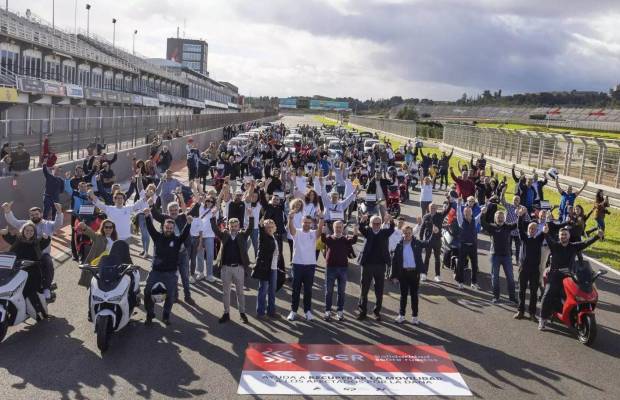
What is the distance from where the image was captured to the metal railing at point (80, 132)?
1945cm

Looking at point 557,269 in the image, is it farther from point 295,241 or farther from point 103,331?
point 103,331

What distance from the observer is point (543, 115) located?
379 feet

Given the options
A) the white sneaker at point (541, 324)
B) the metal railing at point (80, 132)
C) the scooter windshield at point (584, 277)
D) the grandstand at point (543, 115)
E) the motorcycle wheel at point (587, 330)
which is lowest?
the white sneaker at point (541, 324)

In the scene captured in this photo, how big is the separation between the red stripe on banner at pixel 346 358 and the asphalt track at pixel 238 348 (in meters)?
0.20

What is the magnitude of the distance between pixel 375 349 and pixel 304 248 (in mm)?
1917

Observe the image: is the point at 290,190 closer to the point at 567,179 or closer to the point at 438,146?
the point at 567,179

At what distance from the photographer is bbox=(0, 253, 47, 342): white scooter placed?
841 centimetres

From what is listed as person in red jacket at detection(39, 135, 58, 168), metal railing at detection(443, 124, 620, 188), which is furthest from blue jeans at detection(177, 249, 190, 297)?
metal railing at detection(443, 124, 620, 188)

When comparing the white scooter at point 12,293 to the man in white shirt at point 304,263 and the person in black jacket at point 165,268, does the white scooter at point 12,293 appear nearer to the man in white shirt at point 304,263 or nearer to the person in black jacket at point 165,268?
the person in black jacket at point 165,268

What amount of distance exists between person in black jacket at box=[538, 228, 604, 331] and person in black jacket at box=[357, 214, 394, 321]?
242 centimetres

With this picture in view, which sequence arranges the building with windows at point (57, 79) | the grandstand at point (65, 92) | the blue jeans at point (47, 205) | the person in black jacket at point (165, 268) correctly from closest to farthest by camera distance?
the person in black jacket at point (165, 268) < the blue jeans at point (47, 205) < the grandstand at point (65, 92) < the building with windows at point (57, 79)

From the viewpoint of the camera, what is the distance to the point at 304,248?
9891 millimetres

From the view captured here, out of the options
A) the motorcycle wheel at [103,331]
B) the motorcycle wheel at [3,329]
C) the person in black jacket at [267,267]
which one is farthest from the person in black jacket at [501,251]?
the motorcycle wheel at [3,329]

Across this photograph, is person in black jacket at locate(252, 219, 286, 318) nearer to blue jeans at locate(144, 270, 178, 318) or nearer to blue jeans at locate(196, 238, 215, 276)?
blue jeans at locate(144, 270, 178, 318)
